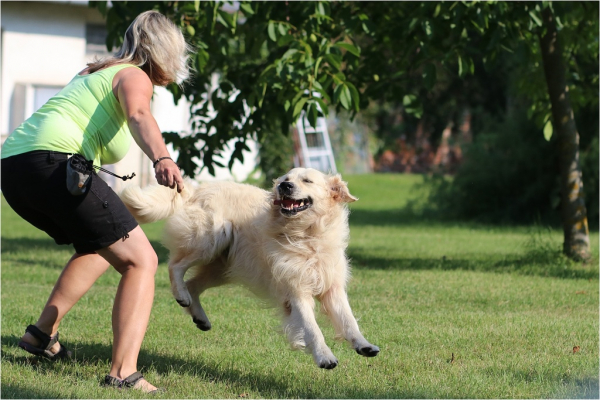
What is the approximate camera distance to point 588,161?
14.2m

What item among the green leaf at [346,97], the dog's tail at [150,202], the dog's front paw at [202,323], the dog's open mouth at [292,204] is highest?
the green leaf at [346,97]

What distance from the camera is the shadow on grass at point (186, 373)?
4020 millimetres

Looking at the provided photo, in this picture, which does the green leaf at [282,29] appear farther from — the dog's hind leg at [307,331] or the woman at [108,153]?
the dog's hind leg at [307,331]

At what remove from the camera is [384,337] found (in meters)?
5.41

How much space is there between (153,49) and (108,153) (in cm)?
62

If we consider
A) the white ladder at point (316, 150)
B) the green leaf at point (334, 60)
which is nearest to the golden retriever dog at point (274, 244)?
the green leaf at point (334, 60)

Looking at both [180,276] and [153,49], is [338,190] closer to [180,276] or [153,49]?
[180,276]

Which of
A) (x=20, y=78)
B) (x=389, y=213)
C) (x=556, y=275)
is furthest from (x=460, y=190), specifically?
(x=20, y=78)

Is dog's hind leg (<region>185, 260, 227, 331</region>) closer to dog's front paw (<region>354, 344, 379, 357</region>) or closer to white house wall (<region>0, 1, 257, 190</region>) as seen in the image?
dog's front paw (<region>354, 344, 379, 357</region>)

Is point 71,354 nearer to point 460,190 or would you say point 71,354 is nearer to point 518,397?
point 518,397

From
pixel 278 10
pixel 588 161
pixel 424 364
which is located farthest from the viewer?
pixel 588 161

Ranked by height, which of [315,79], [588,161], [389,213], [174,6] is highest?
[174,6]

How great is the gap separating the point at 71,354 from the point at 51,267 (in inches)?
169

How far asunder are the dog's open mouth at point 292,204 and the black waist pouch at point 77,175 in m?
1.38
